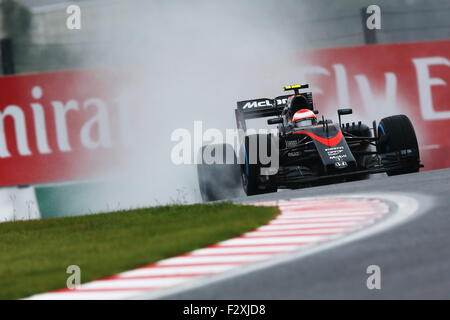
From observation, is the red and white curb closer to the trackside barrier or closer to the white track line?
the white track line

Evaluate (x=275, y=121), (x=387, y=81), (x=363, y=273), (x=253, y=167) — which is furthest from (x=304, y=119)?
(x=363, y=273)

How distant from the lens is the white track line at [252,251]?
23.3ft

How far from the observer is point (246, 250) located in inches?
A: 328

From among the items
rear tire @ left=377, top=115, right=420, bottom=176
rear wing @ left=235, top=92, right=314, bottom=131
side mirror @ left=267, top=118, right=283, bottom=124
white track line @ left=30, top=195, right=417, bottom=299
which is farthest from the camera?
rear wing @ left=235, top=92, right=314, bottom=131

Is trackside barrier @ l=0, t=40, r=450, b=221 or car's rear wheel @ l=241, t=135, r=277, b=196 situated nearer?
car's rear wheel @ l=241, t=135, r=277, b=196

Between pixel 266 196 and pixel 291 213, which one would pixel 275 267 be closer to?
pixel 291 213

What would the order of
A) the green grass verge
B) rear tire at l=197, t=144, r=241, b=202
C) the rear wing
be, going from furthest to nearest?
the rear wing
rear tire at l=197, t=144, r=241, b=202
the green grass verge

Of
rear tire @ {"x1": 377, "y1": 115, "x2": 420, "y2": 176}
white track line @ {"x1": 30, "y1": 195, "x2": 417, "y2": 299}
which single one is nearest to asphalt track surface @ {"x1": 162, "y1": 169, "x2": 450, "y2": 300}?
white track line @ {"x1": 30, "y1": 195, "x2": 417, "y2": 299}

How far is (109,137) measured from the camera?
60.1ft

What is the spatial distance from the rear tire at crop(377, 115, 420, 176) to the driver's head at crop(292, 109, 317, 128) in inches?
40.3

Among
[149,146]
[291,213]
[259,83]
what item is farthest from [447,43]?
[291,213]

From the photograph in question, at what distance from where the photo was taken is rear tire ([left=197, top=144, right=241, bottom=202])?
15.5 meters

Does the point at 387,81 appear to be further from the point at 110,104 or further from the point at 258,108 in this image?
the point at 110,104

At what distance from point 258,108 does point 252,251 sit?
799 centimetres
